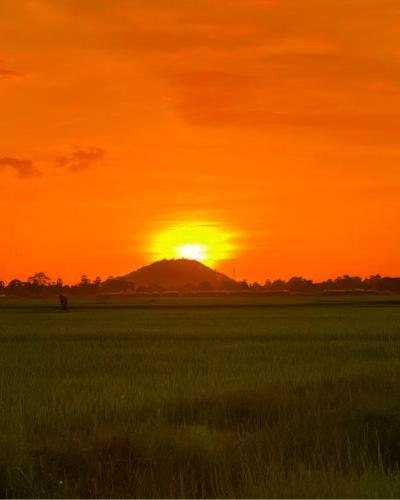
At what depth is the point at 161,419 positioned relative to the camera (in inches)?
393

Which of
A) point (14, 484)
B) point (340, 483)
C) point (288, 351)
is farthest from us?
point (288, 351)

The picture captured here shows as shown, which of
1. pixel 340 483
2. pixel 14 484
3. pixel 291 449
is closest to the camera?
pixel 340 483

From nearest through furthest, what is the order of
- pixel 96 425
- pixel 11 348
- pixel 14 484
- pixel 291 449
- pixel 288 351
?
pixel 14 484 < pixel 291 449 < pixel 96 425 < pixel 288 351 < pixel 11 348

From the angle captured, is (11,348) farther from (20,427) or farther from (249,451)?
(249,451)

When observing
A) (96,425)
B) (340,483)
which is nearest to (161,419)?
(96,425)

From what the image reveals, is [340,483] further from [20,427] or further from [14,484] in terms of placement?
[20,427]

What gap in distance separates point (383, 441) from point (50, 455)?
12.2 feet

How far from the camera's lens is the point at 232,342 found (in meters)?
21.3

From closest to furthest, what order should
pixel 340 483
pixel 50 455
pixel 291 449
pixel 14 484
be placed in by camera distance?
pixel 340 483 → pixel 14 484 → pixel 50 455 → pixel 291 449

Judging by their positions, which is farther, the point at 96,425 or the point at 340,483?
the point at 96,425

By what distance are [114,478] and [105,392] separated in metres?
3.75

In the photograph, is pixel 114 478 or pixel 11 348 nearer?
pixel 114 478

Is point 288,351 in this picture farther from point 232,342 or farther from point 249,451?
point 249,451

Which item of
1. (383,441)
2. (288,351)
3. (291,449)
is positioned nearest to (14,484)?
(291,449)
